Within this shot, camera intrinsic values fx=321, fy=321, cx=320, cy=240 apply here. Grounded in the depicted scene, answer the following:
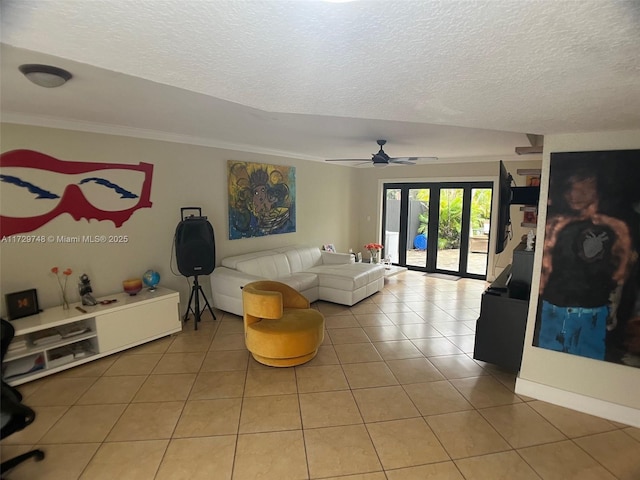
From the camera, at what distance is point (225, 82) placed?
62.3 inches

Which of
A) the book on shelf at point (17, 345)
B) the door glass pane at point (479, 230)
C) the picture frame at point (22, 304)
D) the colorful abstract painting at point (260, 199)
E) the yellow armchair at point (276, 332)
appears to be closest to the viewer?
the book on shelf at point (17, 345)

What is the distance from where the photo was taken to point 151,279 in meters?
3.82

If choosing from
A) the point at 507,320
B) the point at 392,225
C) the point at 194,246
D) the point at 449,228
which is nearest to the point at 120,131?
the point at 194,246

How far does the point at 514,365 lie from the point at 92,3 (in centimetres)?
368

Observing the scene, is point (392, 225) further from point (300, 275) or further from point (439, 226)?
point (300, 275)

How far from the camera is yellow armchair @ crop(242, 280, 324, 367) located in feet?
10.2

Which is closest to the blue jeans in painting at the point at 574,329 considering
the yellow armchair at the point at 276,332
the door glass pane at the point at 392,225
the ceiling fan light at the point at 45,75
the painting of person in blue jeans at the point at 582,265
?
the painting of person in blue jeans at the point at 582,265

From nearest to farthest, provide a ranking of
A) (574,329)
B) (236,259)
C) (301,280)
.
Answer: (574,329) → (236,259) → (301,280)

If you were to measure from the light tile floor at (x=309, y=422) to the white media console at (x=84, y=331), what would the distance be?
0.13 m

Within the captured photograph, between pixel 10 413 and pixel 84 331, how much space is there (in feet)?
4.98

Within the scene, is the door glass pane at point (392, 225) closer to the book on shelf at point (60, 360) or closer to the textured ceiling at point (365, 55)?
the textured ceiling at point (365, 55)

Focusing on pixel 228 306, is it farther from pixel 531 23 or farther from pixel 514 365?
pixel 531 23

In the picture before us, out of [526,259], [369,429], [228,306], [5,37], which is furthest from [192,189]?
[526,259]

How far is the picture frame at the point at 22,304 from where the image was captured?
2.89 meters
